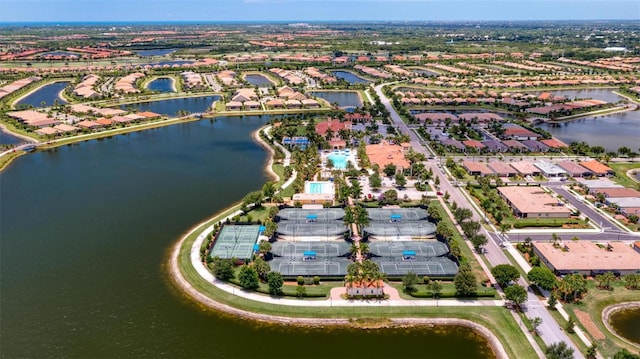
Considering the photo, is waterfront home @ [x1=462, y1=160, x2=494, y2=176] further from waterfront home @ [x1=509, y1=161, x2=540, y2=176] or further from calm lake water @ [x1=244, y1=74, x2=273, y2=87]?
calm lake water @ [x1=244, y1=74, x2=273, y2=87]

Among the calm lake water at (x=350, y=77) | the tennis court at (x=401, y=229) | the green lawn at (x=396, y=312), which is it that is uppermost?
the calm lake water at (x=350, y=77)

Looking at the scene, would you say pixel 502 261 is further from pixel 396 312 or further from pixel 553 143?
pixel 553 143

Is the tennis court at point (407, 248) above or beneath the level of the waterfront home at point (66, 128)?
beneath

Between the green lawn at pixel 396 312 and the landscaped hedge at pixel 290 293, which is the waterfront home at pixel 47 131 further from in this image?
the landscaped hedge at pixel 290 293

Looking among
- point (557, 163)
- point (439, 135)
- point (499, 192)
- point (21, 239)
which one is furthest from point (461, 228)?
point (21, 239)

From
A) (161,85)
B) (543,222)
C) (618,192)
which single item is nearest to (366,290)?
(543,222)

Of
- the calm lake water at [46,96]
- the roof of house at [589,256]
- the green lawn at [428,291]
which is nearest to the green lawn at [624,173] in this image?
the roof of house at [589,256]
